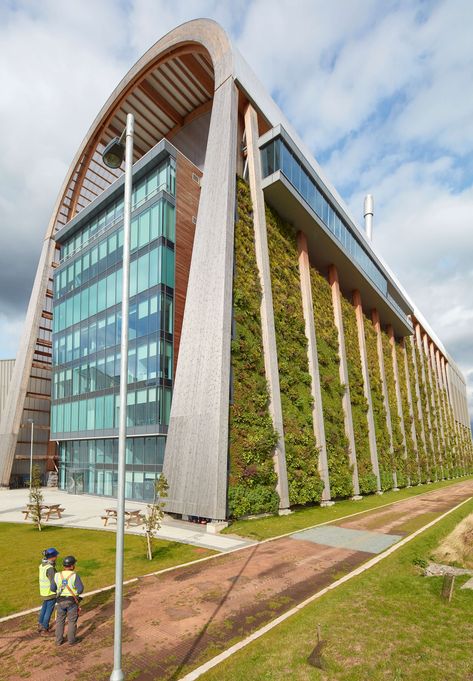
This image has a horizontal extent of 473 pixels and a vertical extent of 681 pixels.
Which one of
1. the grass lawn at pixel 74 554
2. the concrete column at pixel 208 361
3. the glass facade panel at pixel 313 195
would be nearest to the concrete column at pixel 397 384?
the glass facade panel at pixel 313 195

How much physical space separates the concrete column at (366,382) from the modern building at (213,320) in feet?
0.57

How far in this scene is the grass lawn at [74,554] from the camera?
12375mm

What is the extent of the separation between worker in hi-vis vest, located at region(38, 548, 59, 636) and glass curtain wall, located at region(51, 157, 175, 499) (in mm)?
20551

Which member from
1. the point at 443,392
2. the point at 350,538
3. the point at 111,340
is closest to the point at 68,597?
the point at 350,538

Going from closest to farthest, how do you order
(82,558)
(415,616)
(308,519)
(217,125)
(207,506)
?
(415,616) → (82,558) → (207,506) → (308,519) → (217,125)

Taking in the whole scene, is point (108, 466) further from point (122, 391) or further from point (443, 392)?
point (443, 392)

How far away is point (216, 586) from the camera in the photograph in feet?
40.9

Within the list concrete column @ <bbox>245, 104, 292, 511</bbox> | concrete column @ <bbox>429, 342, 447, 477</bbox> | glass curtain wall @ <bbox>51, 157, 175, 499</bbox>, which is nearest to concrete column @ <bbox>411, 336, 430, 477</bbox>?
concrete column @ <bbox>429, 342, 447, 477</bbox>

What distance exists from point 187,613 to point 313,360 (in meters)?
23.0

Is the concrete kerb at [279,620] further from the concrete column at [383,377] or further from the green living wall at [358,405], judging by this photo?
the concrete column at [383,377]

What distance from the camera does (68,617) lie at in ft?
29.5

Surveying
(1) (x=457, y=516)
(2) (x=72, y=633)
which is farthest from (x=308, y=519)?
(2) (x=72, y=633)

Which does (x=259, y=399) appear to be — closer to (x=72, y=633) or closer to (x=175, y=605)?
(x=175, y=605)

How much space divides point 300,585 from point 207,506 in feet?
29.6
